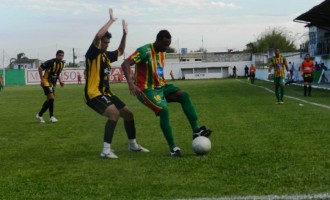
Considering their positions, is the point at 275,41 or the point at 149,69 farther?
the point at 275,41

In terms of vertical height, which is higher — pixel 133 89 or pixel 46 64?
pixel 46 64

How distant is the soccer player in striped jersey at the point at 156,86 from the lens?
7.42 metres

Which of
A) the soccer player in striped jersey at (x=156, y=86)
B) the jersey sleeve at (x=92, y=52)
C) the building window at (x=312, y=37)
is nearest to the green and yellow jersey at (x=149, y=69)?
the soccer player in striped jersey at (x=156, y=86)

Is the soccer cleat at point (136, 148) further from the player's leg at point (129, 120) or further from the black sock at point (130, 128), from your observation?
the black sock at point (130, 128)

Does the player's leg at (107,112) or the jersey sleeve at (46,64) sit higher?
the jersey sleeve at (46,64)

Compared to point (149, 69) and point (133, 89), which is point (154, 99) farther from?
point (149, 69)

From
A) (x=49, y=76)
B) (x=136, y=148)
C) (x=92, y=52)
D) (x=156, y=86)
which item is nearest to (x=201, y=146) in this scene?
(x=156, y=86)

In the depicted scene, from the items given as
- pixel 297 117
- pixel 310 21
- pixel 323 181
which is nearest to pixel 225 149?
pixel 323 181

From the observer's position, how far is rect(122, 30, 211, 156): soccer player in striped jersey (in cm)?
742

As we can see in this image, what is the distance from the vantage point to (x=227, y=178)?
5.71 metres

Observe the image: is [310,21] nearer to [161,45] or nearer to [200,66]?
[161,45]

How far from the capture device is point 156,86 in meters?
7.67

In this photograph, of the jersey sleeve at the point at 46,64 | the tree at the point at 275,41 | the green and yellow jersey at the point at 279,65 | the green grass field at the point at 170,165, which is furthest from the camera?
the tree at the point at 275,41

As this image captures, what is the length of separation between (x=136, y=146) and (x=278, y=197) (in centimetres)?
Answer: 362
